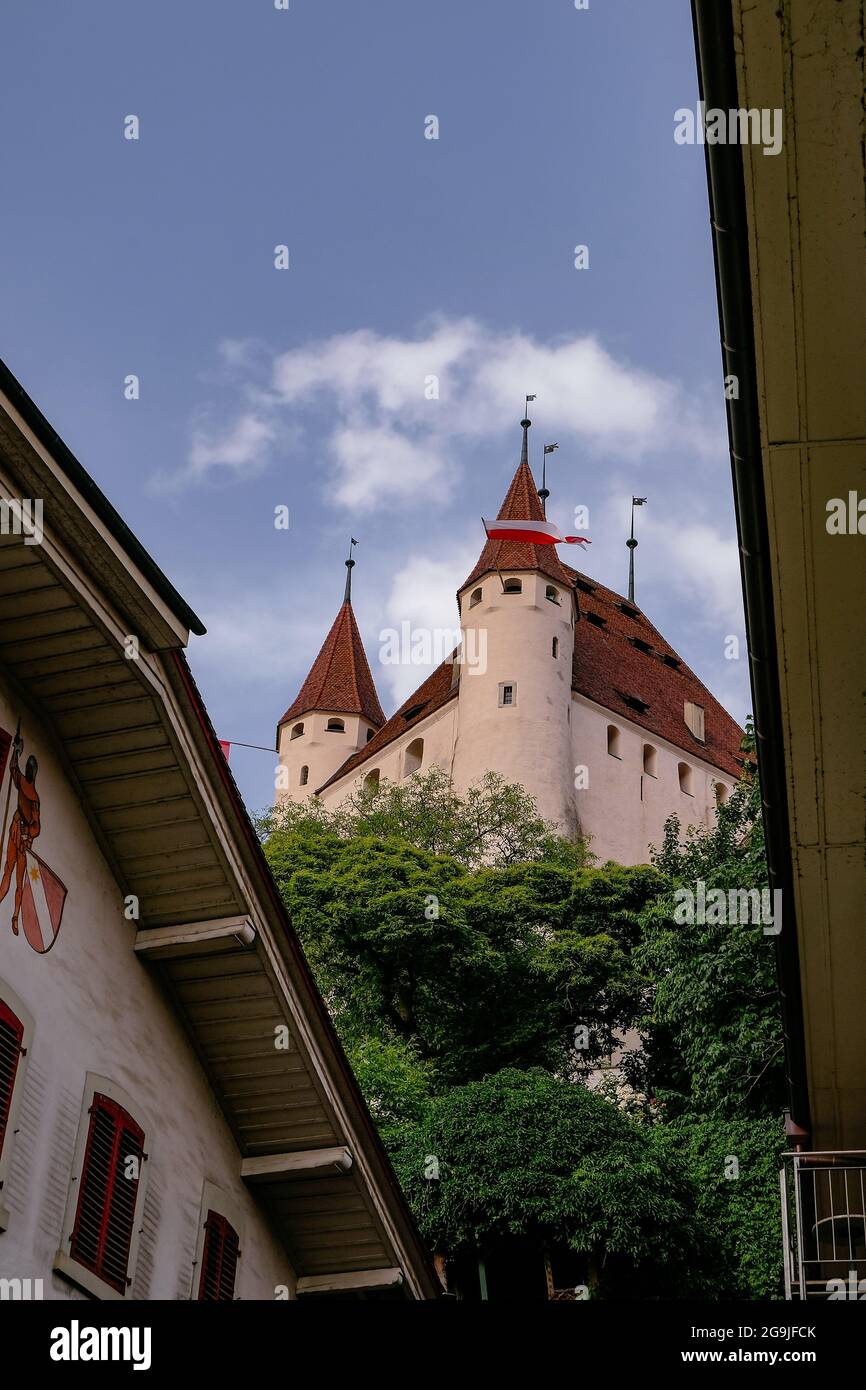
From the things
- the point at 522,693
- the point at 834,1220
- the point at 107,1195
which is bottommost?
the point at 834,1220

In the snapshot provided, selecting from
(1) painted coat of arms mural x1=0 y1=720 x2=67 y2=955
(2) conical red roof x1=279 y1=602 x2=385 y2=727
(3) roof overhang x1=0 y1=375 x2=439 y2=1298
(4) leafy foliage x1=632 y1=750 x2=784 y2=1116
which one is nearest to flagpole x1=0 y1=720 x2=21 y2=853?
(1) painted coat of arms mural x1=0 y1=720 x2=67 y2=955

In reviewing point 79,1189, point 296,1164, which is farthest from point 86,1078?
point 296,1164

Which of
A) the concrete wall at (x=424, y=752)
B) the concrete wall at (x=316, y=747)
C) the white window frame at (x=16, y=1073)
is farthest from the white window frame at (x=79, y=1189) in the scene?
the concrete wall at (x=316, y=747)

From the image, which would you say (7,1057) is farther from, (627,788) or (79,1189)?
(627,788)

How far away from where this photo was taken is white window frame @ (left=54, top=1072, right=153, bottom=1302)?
1032 cm

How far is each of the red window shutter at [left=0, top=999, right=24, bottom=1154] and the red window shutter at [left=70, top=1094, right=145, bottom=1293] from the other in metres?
0.91

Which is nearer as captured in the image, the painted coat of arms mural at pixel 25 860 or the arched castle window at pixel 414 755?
the painted coat of arms mural at pixel 25 860

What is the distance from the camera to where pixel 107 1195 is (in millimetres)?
10953

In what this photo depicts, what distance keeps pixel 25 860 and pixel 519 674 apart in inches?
2100

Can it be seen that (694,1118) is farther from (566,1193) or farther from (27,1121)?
(27,1121)

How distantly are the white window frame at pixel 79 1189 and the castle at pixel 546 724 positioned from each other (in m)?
49.0

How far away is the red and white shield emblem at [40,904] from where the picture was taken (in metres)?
10.5

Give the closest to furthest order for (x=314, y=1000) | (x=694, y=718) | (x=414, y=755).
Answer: (x=314, y=1000) < (x=414, y=755) < (x=694, y=718)

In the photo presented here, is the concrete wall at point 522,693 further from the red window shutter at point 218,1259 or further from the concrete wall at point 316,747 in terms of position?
the red window shutter at point 218,1259
